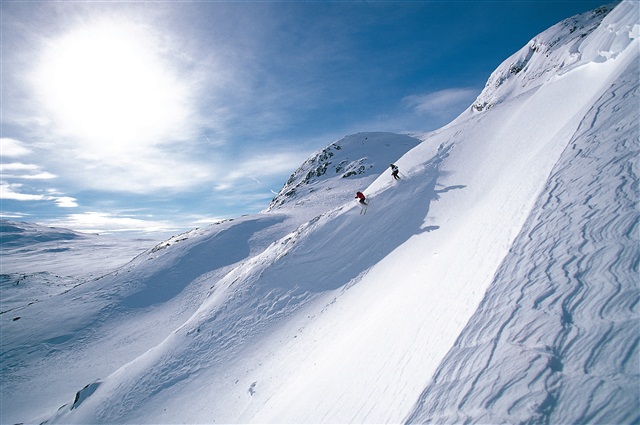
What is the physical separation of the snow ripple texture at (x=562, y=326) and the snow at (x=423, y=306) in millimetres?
21

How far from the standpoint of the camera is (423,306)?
669cm

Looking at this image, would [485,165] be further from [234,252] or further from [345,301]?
[234,252]

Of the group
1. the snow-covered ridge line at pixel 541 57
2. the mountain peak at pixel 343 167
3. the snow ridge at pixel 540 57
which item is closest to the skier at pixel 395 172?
the mountain peak at pixel 343 167

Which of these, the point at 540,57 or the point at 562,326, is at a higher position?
the point at 540,57

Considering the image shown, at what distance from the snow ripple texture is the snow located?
0.07 ft

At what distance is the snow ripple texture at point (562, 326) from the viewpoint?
2.63 meters

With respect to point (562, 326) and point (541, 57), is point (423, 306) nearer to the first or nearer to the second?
point (562, 326)

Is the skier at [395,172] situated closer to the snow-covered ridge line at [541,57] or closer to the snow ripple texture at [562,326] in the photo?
the snow ripple texture at [562,326]

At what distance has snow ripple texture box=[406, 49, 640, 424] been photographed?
8.63 ft

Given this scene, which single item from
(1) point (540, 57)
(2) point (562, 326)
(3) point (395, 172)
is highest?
(1) point (540, 57)

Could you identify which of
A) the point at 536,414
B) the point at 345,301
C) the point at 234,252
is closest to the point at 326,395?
the point at 536,414

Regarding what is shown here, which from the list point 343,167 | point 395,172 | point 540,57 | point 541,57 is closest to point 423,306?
point 395,172

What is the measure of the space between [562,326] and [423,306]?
359 centimetres

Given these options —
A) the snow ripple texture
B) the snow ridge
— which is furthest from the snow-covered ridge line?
the snow ripple texture
